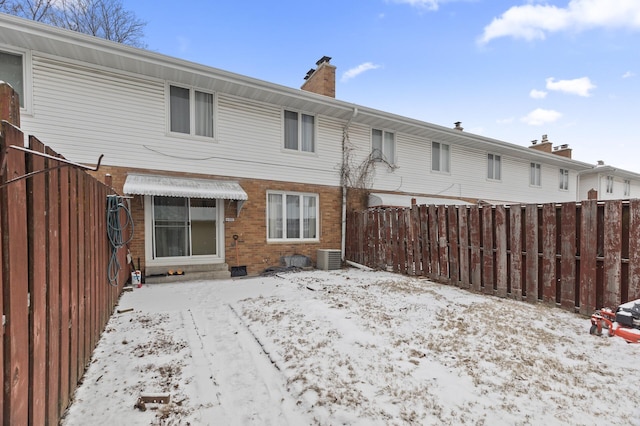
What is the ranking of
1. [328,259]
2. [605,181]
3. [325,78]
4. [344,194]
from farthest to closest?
[605,181] < [325,78] < [344,194] < [328,259]

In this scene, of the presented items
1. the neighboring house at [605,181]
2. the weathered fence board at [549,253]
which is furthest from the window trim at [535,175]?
the weathered fence board at [549,253]

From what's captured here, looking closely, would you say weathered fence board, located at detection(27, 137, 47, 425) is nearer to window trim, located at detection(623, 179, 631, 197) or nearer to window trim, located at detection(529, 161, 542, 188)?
window trim, located at detection(529, 161, 542, 188)

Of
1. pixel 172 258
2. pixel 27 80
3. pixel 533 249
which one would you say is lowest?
pixel 172 258

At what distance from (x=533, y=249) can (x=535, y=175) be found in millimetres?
14553

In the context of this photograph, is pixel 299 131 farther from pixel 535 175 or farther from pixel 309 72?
pixel 535 175

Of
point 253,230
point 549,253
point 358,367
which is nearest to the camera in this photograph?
point 358,367

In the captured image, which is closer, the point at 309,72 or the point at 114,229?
the point at 114,229

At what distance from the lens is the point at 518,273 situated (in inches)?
229

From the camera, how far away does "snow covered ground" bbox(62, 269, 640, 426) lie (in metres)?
2.40

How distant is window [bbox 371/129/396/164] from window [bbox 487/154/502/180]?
20.1 ft

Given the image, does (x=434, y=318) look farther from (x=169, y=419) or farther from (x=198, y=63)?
(x=198, y=63)

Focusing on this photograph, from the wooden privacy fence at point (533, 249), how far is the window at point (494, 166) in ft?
30.2

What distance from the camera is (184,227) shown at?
337 inches

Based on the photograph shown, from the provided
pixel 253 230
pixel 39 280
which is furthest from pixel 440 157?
pixel 39 280
